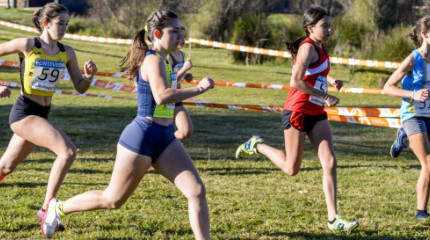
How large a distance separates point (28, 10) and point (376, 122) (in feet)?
95.6

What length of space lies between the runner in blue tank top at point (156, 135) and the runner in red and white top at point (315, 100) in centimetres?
152

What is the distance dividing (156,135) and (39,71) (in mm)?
1695

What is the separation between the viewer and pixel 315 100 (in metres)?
5.57

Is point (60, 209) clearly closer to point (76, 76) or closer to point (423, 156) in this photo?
point (76, 76)

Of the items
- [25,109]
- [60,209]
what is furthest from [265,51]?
[60,209]

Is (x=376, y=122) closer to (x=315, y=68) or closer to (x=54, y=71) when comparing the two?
(x=315, y=68)

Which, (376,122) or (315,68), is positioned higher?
(315,68)

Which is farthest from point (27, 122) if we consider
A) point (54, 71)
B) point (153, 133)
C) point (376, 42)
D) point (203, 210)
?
point (376, 42)

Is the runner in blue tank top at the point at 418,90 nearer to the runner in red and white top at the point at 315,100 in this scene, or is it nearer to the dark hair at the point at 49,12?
the runner in red and white top at the point at 315,100

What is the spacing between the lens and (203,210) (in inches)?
163

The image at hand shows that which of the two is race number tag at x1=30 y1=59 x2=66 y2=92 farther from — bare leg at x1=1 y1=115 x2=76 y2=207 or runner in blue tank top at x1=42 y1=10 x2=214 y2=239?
runner in blue tank top at x1=42 y1=10 x2=214 y2=239

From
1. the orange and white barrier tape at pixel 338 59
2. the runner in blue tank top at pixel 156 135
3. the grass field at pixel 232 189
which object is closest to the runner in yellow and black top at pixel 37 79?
the grass field at pixel 232 189

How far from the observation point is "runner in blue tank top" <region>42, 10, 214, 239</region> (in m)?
→ 4.11

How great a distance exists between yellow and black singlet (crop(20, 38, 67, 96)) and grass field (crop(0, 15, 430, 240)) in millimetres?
1187
